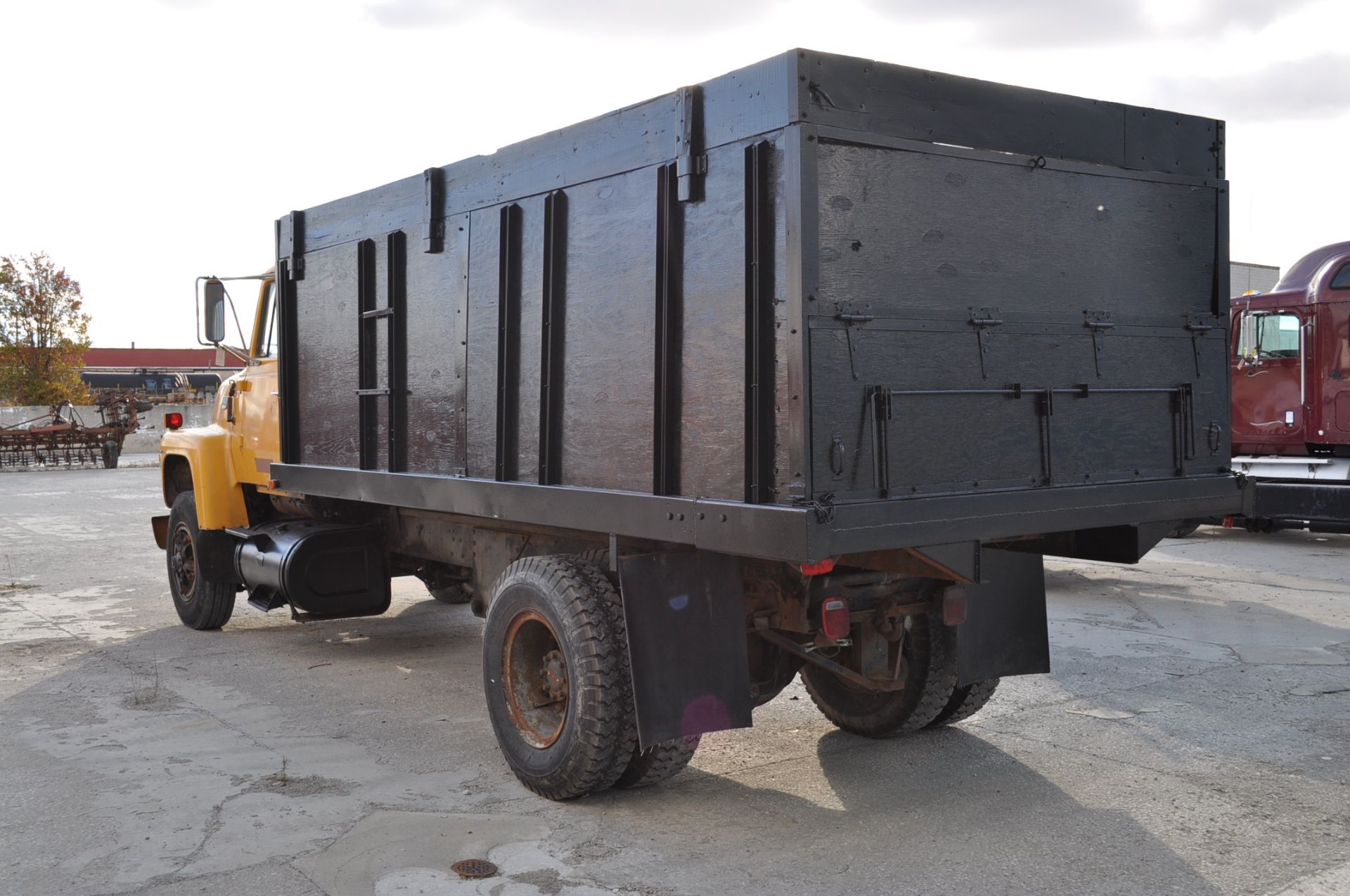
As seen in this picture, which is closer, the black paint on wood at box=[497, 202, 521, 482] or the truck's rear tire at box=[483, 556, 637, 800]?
the truck's rear tire at box=[483, 556, 637, 800]

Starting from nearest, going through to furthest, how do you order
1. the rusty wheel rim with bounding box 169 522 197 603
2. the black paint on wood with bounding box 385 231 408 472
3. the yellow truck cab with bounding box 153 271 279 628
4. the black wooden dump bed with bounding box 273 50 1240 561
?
1. the black wooden dump bed with bounding box 273 50 1240 561
2. the black paint on wood with bounding box 385 231 408 472
3. the yellow truck cab with bounding box 153 271 279 628
4. the rusty wheel rim with bounding box 169 522 197 603

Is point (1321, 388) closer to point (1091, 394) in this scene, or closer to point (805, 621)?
point (1091, 394)

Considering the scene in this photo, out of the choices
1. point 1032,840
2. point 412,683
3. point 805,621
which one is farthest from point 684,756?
point 412,683

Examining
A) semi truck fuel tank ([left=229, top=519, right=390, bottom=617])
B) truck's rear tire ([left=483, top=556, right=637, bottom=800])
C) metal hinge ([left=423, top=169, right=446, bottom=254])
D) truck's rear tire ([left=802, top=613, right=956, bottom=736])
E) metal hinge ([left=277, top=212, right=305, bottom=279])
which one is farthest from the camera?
metal hinge ([left=277, top=212, right=305, bottom=279])

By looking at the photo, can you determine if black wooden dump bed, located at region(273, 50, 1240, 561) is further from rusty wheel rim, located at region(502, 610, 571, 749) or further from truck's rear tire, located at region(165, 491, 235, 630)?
truck's rear tire, located at region(165, 491, 235, 630)

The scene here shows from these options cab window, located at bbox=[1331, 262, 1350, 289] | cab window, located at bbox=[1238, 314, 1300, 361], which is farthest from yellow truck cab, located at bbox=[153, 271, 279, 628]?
cab window, located at bbox=[1331, 262, 1350, 289]

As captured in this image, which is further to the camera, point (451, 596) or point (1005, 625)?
point (451, 596)

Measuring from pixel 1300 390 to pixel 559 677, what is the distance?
11.6m

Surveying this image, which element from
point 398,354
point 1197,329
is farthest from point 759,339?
point 398,354

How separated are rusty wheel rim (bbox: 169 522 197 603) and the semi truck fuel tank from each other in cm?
130

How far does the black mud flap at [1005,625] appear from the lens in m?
5.64

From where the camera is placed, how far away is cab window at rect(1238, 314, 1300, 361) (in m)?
13.8

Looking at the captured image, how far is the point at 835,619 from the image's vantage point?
480cm

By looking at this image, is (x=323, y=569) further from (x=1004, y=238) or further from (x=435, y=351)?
(x=1004, y=238)
